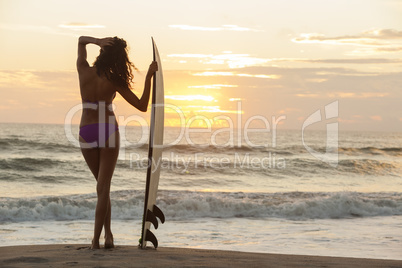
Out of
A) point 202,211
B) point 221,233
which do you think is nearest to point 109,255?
A: point 221,233

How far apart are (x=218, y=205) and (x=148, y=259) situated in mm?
6255

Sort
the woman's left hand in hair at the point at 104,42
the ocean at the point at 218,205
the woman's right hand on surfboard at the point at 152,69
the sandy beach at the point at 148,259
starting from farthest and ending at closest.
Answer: the ocean at the point at 218,205
the woman's right hand on surfboard at the point at 152,69
the woman's left hand in hair at the point at 104,42
the sandy beach at the point at 148,259

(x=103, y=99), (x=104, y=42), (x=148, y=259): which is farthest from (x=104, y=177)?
(x=104, y=42)

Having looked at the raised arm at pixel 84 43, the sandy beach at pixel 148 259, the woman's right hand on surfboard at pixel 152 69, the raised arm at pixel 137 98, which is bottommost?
the sandy beach at pixel 148 259

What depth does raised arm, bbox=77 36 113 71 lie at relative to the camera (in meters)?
4.13

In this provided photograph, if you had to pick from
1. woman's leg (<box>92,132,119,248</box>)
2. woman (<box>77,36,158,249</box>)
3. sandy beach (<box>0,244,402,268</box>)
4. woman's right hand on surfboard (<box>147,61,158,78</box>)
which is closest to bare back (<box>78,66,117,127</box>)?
woman (<box>77,36,158,249</box>)

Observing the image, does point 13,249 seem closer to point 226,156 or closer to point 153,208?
point 153,208

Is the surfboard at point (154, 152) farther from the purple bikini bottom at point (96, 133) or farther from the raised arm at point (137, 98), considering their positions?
the purple bikini bottom at point (96, 133)

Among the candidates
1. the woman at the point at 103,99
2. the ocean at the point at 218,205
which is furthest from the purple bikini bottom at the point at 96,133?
the ocean at the point at 218,205

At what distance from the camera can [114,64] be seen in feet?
13.6

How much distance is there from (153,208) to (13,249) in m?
1.31

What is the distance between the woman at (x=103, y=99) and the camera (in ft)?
13.6

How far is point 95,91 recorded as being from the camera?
4.17 m

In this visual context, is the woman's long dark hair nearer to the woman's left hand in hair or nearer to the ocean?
the woman's left hand in hair
